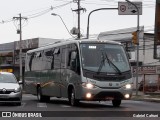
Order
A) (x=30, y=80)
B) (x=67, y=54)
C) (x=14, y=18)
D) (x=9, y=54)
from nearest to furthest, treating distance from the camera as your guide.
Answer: (x=67, y=54), (x=30, y=80), (x=14, y=18), (x=9, y=54)

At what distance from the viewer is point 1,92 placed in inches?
849

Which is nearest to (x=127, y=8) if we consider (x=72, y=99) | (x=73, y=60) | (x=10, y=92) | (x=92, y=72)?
(x=73, y=60)

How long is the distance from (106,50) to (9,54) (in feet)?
199

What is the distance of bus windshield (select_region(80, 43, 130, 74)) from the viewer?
20938 mm

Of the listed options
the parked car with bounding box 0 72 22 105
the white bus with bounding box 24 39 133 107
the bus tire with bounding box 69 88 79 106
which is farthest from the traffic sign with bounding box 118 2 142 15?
the parked car with bounding box 0 72 22 105

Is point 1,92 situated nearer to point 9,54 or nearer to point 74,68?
point 74,68

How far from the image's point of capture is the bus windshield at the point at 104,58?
2094 cm

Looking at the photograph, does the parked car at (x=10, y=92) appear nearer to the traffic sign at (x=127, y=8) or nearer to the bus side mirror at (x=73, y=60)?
the bus side mirror at (x=73, y=60)

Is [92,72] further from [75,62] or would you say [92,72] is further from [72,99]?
[72,99]

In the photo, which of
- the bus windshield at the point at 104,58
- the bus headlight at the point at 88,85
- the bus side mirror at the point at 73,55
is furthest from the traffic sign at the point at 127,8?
the bus headlight at the point at 88,85

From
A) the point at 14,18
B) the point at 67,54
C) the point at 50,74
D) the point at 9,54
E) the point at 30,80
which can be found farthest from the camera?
the point at 9,54

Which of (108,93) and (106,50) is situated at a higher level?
(106,50)

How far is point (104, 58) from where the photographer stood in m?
21.2

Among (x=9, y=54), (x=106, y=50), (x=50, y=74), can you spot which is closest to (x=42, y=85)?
(x=50, y=74)
